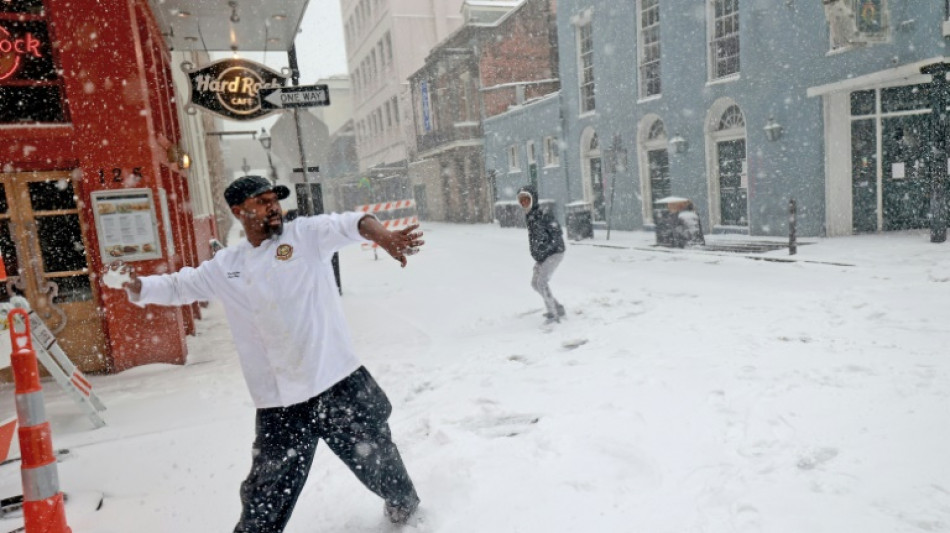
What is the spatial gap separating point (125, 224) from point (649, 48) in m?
15.5

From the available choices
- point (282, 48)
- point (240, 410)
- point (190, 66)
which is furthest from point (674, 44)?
point (240, 410)

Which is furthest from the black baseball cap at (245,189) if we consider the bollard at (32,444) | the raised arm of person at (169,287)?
the bollard at (32,444)

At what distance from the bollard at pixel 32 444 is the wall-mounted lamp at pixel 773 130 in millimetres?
14135

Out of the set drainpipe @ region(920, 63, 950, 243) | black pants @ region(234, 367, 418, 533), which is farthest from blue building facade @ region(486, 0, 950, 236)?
black pants @ region(234, 367, 418, 533)

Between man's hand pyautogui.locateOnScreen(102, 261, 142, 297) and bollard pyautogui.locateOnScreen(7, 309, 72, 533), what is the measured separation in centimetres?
34

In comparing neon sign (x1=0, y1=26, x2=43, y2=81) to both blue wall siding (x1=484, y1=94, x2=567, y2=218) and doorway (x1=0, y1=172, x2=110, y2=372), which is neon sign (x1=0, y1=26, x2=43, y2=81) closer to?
doorway (x1=0, y1=172, x2=110, y2=372)

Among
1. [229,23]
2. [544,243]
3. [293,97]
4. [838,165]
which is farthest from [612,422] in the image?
[838,165]

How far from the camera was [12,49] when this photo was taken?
586cm

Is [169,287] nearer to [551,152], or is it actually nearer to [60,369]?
[60,369]

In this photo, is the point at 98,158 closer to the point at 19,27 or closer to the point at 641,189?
the point at 19,27

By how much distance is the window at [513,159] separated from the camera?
2530 centimetres

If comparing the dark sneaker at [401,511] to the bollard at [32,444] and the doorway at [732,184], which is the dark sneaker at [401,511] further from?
the doorway at [732,184]

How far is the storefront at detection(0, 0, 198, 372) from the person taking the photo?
5.95 metres

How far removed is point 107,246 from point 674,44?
48.6 ft
